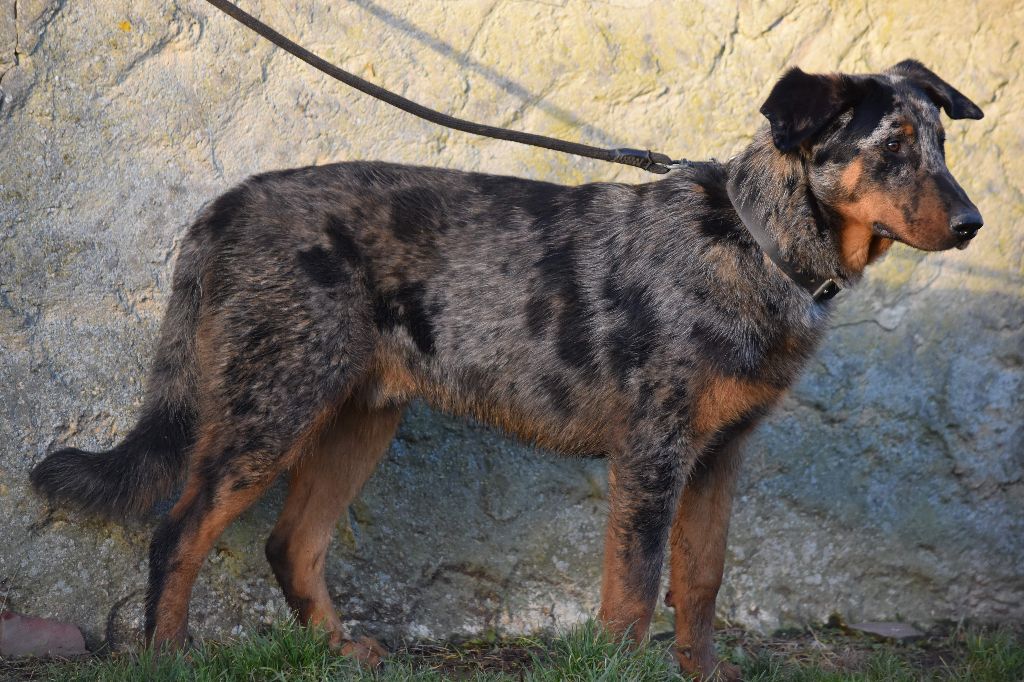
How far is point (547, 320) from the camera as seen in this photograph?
4.44 metres

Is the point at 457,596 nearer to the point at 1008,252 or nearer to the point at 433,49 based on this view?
the point at 433,49

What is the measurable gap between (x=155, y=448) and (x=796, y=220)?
2771mm

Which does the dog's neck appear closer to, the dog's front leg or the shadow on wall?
the dog's front leg

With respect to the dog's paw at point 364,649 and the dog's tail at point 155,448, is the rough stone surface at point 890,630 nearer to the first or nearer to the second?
the dog's paw at point 364,649

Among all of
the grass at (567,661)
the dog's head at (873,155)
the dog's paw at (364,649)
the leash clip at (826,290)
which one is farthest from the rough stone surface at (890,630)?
the dog's paw at (364,649)

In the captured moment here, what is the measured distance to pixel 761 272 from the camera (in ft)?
13.5

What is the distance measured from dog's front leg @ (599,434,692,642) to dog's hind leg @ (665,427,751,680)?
40cm

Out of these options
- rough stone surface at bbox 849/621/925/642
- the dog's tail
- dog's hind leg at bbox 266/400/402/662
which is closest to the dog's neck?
dog's hind leg at bbox 266/400/402/662

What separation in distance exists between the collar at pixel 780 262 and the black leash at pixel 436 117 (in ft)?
1.73

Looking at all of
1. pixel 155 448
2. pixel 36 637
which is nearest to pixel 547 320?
pixel 155 448

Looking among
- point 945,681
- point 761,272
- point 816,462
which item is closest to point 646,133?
point 761,272

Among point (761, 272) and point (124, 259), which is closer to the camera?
point (761, 272)

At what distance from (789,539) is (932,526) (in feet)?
A: 2.45

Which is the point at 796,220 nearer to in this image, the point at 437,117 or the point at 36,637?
the point at 437,117
